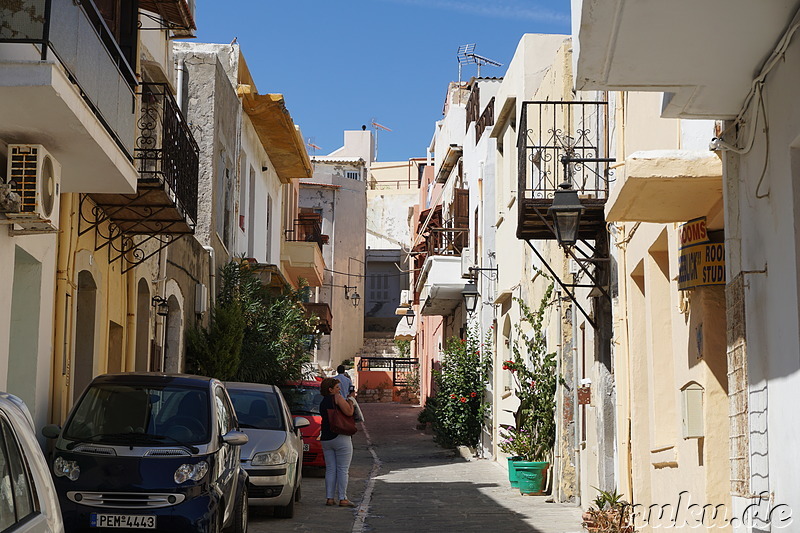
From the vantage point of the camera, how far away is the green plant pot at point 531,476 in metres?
16.5

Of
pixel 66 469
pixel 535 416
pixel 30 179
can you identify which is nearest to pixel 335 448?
pixel 535 416

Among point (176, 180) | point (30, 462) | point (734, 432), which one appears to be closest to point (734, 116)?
point (734, 432)

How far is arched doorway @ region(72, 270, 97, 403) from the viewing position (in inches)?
520

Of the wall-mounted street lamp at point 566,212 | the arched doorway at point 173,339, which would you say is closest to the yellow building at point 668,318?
the wall-mounted street lamp at point 566,212

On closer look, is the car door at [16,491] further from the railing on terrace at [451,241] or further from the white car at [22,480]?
the railing on terrace at [451,241]

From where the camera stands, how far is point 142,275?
1573 centimetres

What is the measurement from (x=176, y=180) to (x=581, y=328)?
232 inches

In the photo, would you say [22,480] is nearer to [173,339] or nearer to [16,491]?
[16,491]

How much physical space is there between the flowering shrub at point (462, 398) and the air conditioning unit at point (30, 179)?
52.2 feet

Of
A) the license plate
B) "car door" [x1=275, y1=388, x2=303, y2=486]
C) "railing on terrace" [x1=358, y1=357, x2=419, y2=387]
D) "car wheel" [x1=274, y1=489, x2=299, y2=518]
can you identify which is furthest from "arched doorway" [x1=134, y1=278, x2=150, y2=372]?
"railing on terrace" [x1=358, y1=357, x2=419, y2=387]

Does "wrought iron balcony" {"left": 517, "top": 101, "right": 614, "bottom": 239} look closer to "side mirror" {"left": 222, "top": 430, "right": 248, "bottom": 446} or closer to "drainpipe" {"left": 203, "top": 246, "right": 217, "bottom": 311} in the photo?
"side mirror" {"left": 222, "top": 430, "right": 248, "bottom": 446}

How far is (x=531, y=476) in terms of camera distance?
16484 millimetres

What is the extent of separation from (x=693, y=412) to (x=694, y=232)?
4.95ft

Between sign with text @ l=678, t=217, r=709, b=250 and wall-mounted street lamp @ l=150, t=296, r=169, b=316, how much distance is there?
9537 mm
